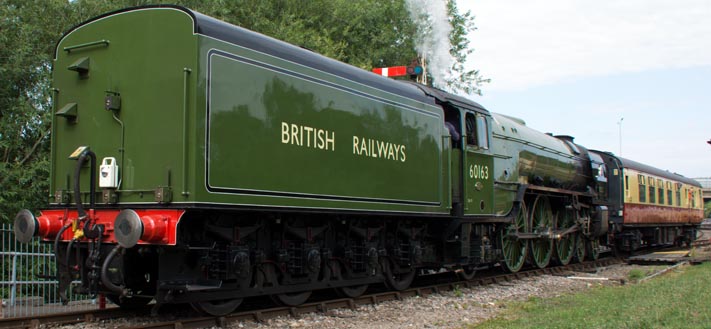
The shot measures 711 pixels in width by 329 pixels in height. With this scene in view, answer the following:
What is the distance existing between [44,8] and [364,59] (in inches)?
490

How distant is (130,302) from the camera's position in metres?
8.30

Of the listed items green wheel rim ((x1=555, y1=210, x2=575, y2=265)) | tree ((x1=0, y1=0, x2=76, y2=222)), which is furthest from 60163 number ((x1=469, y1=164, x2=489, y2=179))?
tree ((x1=0, y1=0, x2=76, y2=222))

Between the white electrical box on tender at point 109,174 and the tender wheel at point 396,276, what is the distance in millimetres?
4669

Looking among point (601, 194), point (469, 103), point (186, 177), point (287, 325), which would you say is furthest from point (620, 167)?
point (186, 177)

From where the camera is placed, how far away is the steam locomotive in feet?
22.2

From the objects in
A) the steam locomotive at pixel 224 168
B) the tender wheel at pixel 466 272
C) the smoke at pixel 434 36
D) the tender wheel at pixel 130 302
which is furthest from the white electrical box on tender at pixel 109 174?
the smoke at pixel 434 36

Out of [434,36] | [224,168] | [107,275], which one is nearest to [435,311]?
[224,168]

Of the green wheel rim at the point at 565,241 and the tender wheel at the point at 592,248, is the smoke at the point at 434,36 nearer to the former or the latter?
the green wheel rim at the point at 565,241

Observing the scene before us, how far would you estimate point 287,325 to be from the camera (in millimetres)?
7680

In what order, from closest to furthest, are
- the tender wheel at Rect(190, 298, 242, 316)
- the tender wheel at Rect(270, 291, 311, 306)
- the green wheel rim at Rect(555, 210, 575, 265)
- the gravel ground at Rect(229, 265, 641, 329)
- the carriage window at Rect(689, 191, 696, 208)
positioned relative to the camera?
the tender wheel at Rect(190, 298, 242, 316) < the gravel ground at Rect(229, 265, 641, 329) < the tender wheel at Rect(270, 291, 311, 306) < the green wheel rim at Rect(555, 210, 575, 265) < the carriage window at Rect(689, 191, 696, 208)

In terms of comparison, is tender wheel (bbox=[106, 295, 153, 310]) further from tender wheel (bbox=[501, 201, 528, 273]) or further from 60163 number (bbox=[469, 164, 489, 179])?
tender wheel (bbox=[501, 201, 528, 273])

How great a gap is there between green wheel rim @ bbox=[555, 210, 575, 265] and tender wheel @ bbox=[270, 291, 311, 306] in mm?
9708

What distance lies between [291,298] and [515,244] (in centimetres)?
746

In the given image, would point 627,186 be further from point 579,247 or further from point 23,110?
point 23,110
